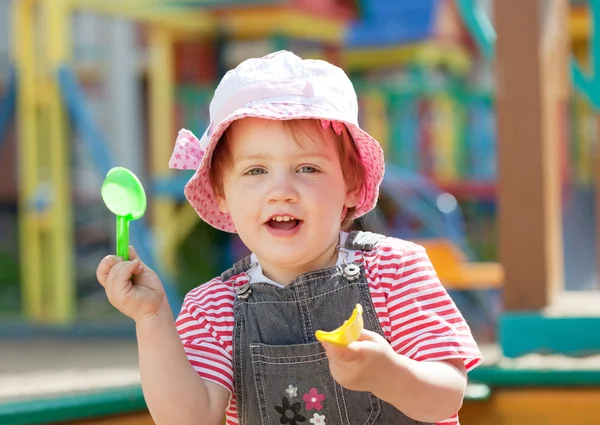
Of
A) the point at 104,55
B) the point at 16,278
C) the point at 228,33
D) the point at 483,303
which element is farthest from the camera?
the point at 104,55

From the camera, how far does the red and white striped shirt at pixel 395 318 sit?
4.44 feet

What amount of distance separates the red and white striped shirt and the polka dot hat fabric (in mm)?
173

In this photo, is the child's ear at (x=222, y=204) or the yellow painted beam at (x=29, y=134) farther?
the yellow painted beam at (x=29, y=134)

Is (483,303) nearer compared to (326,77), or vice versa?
A: (326,77)

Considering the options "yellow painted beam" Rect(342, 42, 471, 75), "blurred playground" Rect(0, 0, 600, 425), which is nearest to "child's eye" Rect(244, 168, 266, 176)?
"blurred playground" Rect(0, 0, 600, 425)

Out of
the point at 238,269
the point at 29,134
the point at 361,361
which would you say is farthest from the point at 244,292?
the point at 29,134

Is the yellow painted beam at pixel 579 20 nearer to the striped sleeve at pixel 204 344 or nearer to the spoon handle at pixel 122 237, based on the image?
the striped sleeve at pixel 204 344

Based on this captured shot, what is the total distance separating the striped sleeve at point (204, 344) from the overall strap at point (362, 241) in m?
0.24

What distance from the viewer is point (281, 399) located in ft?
4.64

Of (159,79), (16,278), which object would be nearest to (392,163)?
(159,79)

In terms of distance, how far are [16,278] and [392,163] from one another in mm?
3786

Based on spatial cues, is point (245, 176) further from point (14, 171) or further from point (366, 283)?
point (14, 171)

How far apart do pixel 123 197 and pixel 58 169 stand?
16.2 ft

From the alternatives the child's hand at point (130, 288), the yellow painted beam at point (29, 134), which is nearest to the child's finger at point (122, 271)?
the child's hand at point (130, 288)
